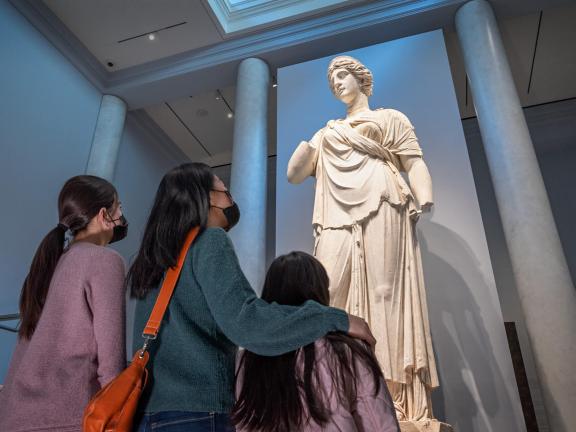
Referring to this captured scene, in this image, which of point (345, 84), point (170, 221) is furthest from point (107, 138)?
point (170, 221)

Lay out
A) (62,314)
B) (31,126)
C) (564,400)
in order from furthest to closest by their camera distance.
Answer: (31,126), (564,400), (62,314)

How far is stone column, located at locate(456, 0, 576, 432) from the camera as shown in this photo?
440cm

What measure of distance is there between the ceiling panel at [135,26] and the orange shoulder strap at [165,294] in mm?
6454

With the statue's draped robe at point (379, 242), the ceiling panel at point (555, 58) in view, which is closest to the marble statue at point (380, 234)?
Answer: the statue's draped robe at point (379, 242)

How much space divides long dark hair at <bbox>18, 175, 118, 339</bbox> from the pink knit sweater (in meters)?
0.13

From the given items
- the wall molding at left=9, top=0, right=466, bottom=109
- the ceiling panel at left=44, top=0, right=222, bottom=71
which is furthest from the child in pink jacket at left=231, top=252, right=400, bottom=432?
the ceiling panel at left=44, top=0, right=222, bottom=71

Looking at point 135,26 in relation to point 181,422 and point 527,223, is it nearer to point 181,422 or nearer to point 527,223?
point 527,223

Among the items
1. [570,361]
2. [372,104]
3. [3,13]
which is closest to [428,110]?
[372,104]

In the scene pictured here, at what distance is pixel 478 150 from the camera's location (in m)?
9.27

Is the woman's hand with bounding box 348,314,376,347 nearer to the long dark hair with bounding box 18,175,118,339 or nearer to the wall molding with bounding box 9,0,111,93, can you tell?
the long dark hair with bounding box 18,175,118,339

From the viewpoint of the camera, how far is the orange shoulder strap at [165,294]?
1.25 metres

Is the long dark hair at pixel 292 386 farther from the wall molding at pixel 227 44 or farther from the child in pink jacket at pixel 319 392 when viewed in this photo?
the wall molding at pixel 227 44

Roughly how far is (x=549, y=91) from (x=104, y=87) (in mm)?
7677

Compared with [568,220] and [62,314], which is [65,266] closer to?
[62,314]
